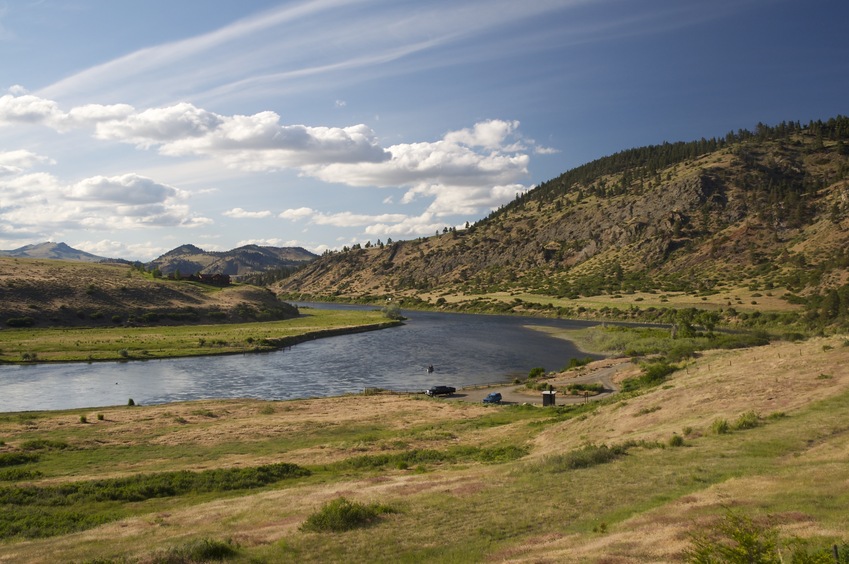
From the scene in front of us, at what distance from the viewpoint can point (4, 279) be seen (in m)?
124

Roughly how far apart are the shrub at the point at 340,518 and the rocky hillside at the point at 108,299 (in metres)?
118

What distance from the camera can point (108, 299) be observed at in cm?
13512

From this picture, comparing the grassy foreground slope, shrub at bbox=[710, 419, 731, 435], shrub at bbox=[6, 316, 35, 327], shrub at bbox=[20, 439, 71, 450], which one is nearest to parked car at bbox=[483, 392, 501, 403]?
the grassy foreground slope

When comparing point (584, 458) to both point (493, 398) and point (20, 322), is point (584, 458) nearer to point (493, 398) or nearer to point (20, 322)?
point (493, 398)

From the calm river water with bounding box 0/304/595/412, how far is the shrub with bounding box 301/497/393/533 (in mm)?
49066

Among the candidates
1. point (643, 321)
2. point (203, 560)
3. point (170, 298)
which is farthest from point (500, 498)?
point (170, 298)

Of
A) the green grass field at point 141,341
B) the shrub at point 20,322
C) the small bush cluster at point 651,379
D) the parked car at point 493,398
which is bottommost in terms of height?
the parked car at point 493,398

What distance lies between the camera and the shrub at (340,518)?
18.3 meters

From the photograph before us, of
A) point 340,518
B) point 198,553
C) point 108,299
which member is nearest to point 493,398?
point 340,518

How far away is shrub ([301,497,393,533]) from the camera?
60.0ft

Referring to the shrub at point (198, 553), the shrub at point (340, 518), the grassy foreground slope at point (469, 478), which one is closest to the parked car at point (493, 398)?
the grassy foreground slope at point (469, 478)

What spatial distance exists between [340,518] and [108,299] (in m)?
138

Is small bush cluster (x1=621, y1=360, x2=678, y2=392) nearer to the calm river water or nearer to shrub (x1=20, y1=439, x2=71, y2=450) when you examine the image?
the calm river water

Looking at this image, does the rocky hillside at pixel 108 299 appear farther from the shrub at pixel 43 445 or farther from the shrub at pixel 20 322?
the shrub at pixel 43 445
